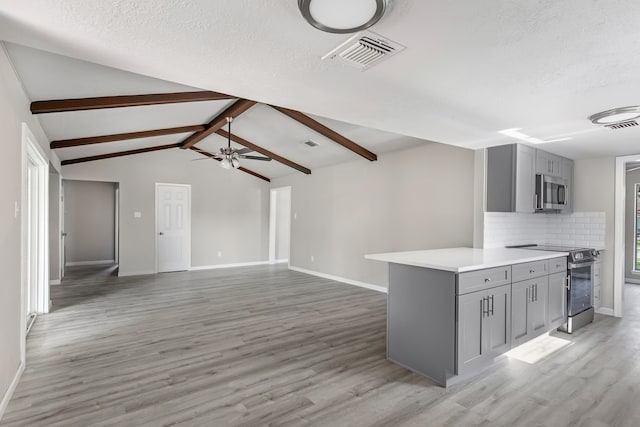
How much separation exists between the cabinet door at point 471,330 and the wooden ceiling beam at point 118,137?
17.5 ft

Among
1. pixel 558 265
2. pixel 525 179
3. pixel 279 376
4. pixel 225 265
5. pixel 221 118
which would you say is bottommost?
pixel 225 265

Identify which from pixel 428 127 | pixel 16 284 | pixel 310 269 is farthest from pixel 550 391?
pixel 310 269

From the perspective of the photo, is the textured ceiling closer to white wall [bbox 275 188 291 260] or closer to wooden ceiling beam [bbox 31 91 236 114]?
wooden ceiling beam [bbox 31 91 236 114]

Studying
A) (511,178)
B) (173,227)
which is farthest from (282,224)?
(511,178)

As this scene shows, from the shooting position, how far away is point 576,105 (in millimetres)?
2629

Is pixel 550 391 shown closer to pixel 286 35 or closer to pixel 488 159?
pixel 488 159

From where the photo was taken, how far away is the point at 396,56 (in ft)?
6.19

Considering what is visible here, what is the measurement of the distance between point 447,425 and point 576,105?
99.5 inches

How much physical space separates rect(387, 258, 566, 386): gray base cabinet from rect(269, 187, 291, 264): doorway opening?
658 cm

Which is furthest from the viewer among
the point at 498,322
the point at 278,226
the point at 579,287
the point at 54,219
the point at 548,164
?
the point at 278,226

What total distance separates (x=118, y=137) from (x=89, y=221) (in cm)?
462

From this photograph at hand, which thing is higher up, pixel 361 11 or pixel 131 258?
pixel 361 11

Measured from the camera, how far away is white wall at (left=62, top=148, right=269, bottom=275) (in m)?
7.33

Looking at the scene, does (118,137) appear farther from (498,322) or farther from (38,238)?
(498,322)
